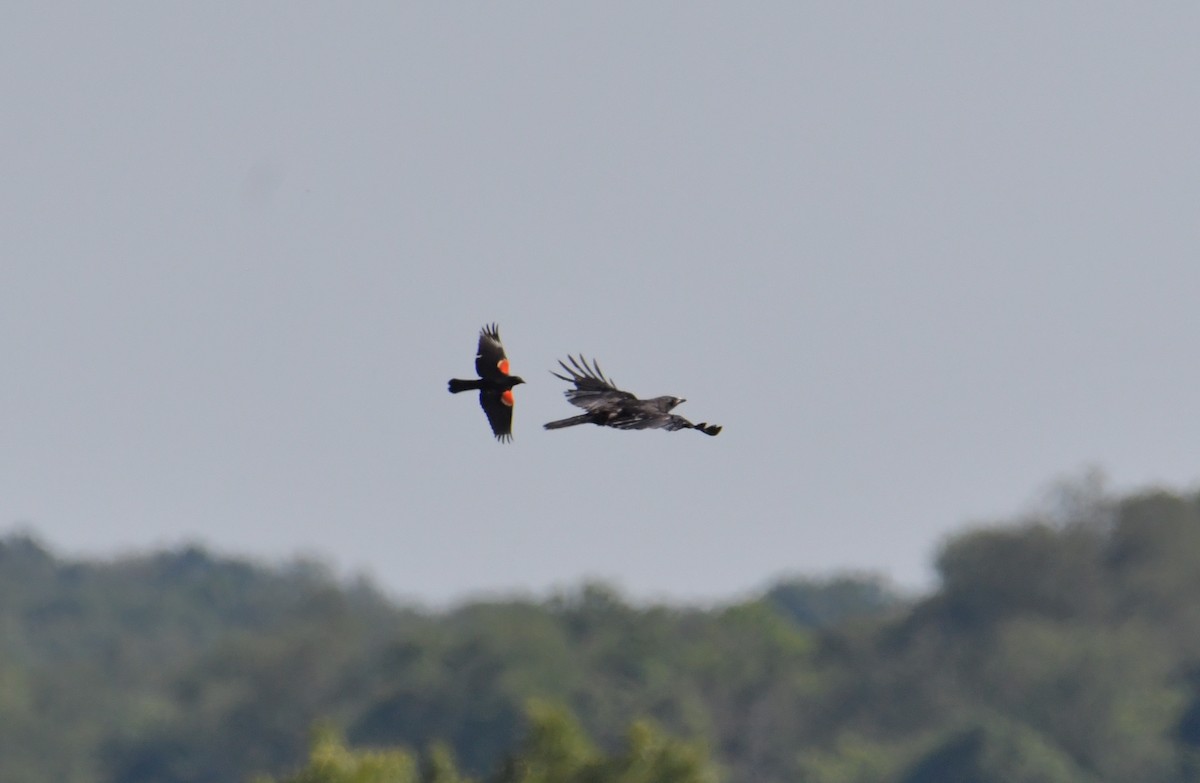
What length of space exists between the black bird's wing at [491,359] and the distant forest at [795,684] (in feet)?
323

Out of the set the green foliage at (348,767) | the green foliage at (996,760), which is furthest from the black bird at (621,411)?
the green foliage at (996,760)

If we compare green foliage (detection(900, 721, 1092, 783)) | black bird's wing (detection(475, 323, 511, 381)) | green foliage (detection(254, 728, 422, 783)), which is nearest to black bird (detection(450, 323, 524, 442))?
black bird's wing (detection(475, 323, 511, 381))

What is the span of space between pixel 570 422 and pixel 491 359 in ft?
8.13

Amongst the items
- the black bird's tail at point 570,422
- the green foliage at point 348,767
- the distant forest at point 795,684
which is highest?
the distant forest at point 795,684

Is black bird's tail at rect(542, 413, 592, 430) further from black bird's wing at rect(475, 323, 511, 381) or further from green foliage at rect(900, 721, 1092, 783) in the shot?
green foliage at rect(900, 721, 1092, 783)

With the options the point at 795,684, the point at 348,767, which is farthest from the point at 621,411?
the point at 795,684

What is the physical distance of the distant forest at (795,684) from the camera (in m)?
140

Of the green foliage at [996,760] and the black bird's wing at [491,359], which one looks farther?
the green foliage at [996,760]

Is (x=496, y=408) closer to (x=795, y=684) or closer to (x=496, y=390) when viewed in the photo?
(x=496, y=390)

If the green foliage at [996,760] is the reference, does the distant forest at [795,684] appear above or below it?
above

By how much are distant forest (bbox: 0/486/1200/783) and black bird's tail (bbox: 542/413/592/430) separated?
10086 cm

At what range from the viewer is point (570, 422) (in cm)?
3027

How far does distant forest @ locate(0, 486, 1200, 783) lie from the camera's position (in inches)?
5502

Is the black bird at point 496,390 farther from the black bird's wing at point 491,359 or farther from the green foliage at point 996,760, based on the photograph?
the green foliage at point 996,760
